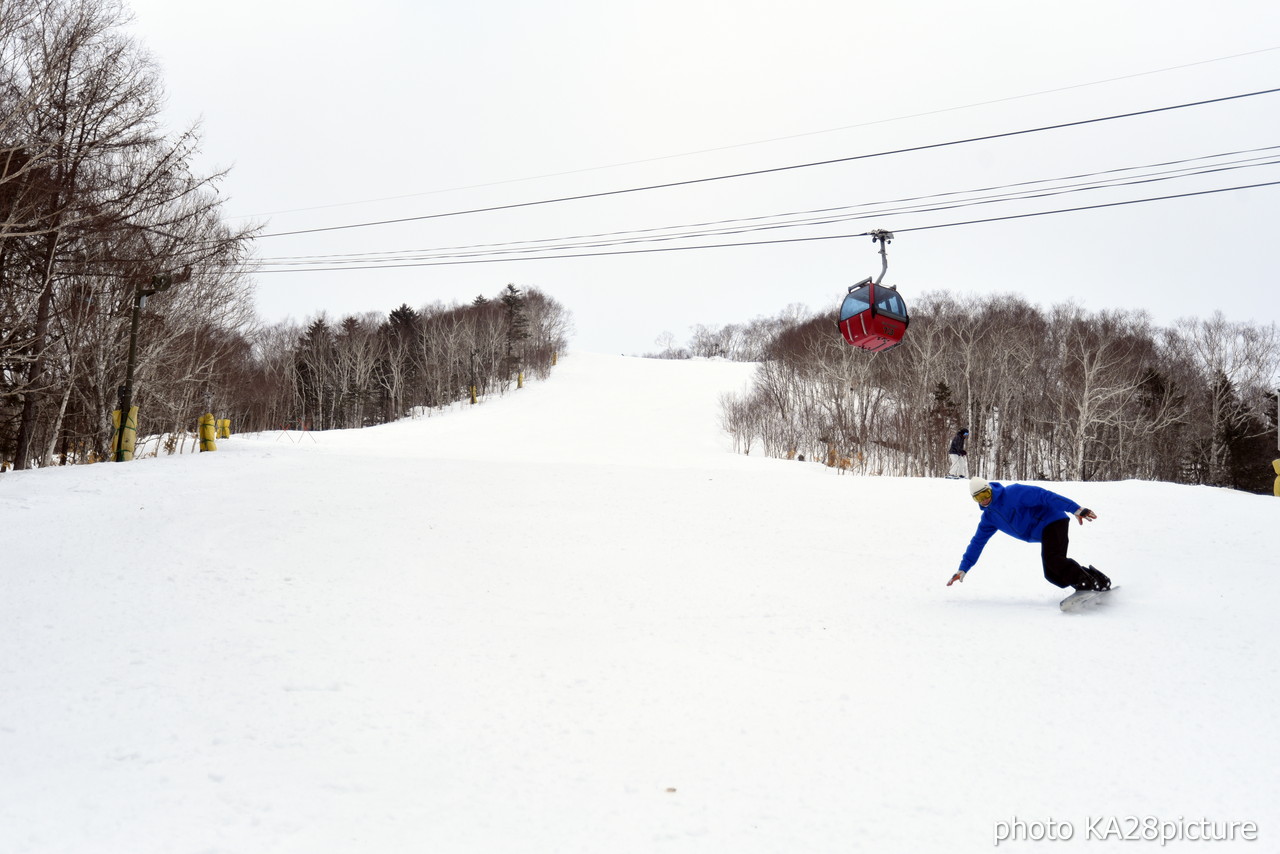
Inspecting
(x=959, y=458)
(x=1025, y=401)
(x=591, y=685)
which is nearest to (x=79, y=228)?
(x=591, y=685)

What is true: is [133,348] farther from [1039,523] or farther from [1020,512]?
[1039,523]

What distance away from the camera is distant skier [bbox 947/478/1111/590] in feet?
25.2

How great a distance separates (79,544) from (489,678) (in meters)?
6.43

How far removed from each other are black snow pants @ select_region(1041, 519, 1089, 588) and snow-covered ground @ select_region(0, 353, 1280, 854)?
1.29ft

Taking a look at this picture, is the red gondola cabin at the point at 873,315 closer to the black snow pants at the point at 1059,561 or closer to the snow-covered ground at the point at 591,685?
the snow-covered ground at the point at 591,685

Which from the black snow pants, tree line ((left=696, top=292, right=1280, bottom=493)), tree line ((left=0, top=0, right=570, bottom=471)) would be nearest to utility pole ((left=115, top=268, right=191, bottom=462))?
tree line ((left=0, top=0, right=570, bottom=471))

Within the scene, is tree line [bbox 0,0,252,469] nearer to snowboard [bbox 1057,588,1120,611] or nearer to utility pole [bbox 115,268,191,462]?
utility pole [bbox 115,268,191,462]

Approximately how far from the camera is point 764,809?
3887 mm

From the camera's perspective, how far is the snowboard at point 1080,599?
7582 mm

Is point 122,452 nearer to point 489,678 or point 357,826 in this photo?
point 489,678

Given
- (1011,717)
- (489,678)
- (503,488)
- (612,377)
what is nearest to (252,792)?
(489,678)

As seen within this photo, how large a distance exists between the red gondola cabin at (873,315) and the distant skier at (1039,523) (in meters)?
5.24

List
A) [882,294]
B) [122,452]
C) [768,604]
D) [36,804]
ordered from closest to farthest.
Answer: [36,804], [768,604], [882,294], [122,452]

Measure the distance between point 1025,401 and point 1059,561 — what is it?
45.4 meters
